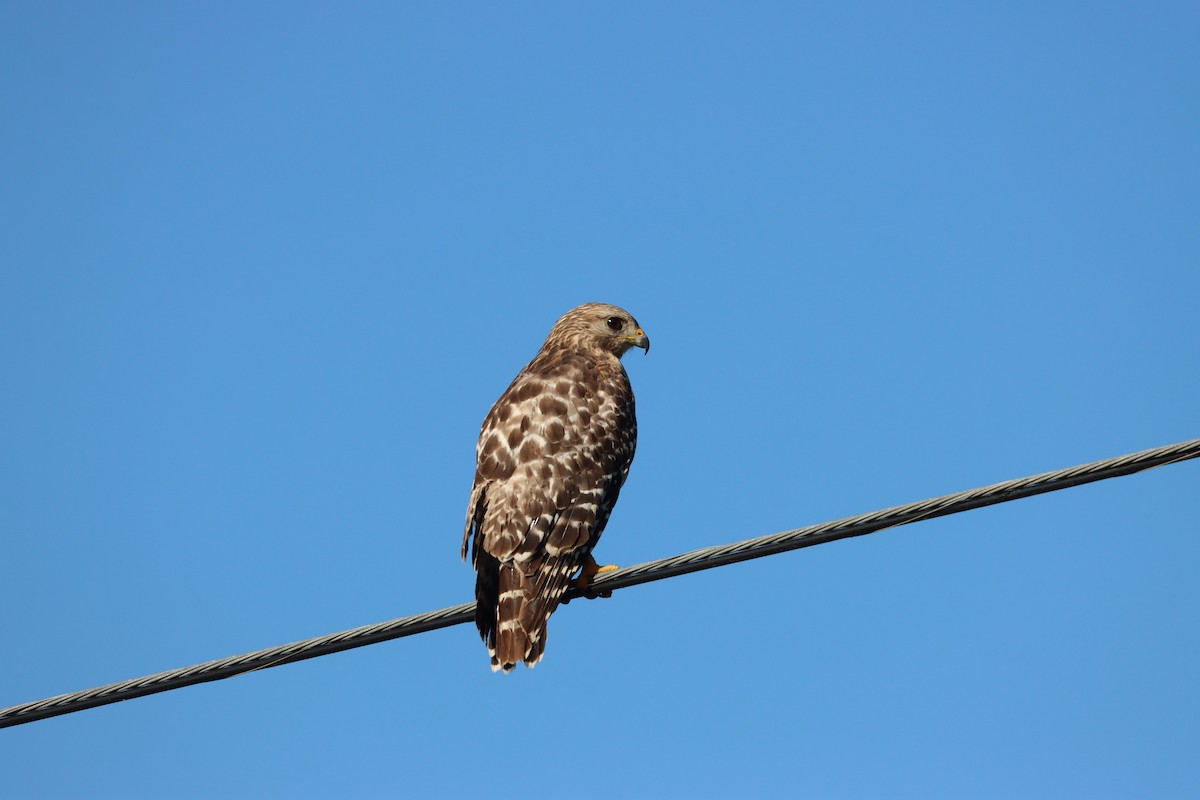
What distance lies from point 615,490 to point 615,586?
2402mm

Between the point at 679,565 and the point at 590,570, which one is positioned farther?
the point at 590,570

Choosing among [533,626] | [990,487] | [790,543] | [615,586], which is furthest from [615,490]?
[990,487]

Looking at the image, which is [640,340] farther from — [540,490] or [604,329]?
[540,490]

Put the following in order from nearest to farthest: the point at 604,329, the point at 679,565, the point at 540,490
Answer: the point at 679,565
the point at 540,490
the point at 604,329

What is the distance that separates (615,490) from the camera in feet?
28.7

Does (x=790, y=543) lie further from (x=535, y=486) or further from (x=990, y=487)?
(x=535, y=486)

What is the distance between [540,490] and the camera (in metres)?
8.18

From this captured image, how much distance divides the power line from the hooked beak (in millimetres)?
4188

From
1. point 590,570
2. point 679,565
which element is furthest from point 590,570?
point 679,565

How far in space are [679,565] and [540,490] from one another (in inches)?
95.6

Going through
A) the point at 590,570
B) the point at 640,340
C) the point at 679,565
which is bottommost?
the point at 679,565

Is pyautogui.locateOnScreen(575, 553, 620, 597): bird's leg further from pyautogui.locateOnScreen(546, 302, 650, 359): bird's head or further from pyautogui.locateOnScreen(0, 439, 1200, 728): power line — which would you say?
pyautogui.locateOnScreen(546, 302, 650, 359): bird's head

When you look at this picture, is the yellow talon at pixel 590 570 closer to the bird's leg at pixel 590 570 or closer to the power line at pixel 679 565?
the bird's leg at pixel 590 570

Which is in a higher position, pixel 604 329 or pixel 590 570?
pixel 604 329
